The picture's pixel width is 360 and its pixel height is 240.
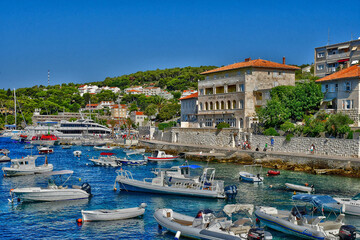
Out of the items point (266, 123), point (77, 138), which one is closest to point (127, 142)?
point (77, 138)

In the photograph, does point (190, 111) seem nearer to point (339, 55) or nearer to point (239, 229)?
point (339, 55)

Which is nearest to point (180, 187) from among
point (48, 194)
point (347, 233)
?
point (48, 194)

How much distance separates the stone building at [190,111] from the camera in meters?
75.6

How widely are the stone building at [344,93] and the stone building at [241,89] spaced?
9.32 metres

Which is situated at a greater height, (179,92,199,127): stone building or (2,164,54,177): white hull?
(179,92,199,127): stone building

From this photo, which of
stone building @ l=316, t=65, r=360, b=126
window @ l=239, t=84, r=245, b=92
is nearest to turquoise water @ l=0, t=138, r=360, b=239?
stone building @ l=316, t=65, r=360, b=126

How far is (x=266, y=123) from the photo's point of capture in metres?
55.3

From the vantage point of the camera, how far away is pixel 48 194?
29.1m

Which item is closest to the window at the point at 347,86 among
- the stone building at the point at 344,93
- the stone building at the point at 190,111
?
the stone building at the point at 344,93

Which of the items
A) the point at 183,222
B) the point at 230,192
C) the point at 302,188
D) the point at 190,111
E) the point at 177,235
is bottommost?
the point at 177,235

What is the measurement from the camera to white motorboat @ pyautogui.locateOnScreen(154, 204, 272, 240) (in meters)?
19.2

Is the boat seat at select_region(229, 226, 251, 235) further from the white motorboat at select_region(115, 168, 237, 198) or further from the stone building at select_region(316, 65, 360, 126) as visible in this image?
→ the stone building at select_region(316, 65, 360, 126)

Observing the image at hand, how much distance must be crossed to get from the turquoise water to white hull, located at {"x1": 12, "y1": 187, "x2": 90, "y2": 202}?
476 mm

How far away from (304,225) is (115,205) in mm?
13518
